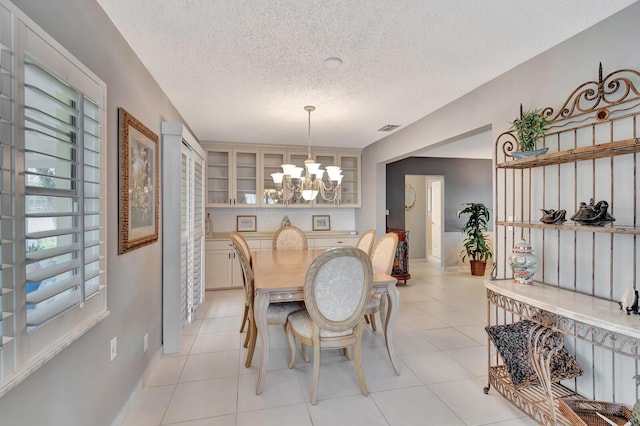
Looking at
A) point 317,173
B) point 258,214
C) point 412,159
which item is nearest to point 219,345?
point 317,173

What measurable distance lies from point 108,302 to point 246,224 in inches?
148

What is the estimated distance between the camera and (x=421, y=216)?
7.63 m

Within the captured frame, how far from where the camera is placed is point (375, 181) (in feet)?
16.9

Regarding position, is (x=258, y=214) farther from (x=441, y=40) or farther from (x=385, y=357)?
(x=441, y=40)

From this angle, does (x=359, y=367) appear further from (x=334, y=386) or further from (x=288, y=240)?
(x=288, y=240)

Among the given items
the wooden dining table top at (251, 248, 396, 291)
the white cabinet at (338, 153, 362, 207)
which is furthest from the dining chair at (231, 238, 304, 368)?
the white cabinet at (338, 153, 362, 207)

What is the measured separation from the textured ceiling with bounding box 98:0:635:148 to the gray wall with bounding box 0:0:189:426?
21 centimetres

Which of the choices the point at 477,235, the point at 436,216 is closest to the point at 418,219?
the point at 436,216

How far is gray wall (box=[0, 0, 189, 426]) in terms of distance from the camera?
1158 mm

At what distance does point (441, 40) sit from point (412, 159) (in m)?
4.62

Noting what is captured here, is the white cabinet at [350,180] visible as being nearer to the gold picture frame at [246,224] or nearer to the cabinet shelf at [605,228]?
the gold picture frame at [246,224]

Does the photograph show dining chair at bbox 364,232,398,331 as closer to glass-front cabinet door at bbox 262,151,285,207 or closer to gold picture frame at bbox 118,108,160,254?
gold picture frame at bbox 118,108,160,254

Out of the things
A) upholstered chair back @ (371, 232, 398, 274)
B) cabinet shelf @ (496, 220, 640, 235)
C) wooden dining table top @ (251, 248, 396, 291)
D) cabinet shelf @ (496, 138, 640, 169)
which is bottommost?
wooden dining table top @ (251, 248, 396, 291)

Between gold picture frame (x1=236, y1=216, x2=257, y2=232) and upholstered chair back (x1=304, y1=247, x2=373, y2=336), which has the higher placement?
gold picture frame (x1=236, y1=216, x2=257, y2=232)
